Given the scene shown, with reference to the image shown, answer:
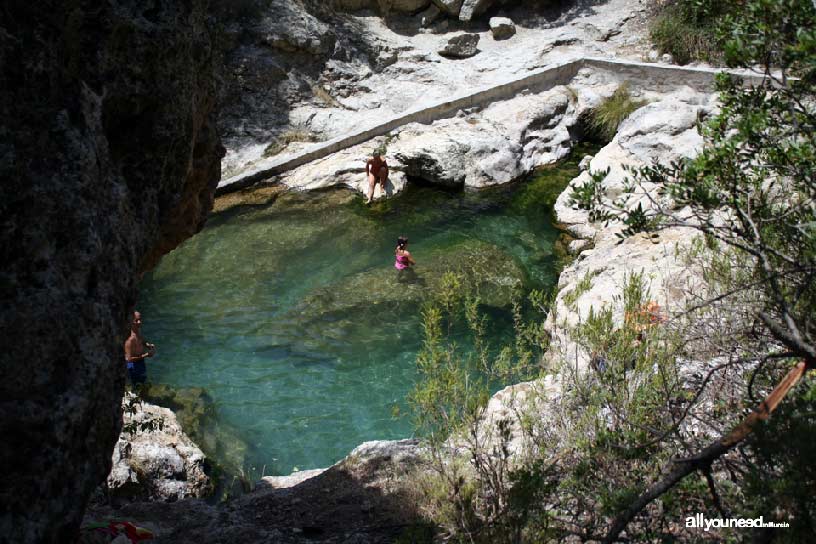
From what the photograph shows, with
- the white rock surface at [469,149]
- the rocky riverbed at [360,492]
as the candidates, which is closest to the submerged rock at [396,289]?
the rocky riverbed at [360,492]

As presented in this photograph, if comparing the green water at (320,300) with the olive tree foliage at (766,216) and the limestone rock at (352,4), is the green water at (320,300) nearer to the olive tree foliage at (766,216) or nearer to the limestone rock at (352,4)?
the olive tree foliage at (766,216)

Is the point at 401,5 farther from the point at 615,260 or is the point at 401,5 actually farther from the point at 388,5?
the point at 615,260

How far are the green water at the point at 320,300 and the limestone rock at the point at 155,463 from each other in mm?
980

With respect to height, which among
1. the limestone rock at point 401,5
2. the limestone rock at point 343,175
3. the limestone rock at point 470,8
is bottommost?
the limestone rock at point 343,175

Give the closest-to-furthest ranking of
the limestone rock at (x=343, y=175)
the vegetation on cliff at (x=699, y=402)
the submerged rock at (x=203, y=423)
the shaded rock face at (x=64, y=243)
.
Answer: the shaded rock face at (x=64, y=243) < the vegetation on cliff at (x=699, y=402) < the submerged rock at (x=203, y=423) < the limestone rock at (x=343, y=175)

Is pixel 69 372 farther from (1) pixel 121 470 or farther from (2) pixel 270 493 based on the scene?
(1) pixel 121 470

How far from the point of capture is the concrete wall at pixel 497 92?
1403cm

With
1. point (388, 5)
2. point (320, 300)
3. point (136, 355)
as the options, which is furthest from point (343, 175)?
point (388, 5)

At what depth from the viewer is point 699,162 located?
3861 mm

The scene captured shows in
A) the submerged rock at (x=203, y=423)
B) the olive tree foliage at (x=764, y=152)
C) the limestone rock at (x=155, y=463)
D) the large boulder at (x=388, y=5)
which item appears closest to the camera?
the olive tree foliage at (x=764, y=152)

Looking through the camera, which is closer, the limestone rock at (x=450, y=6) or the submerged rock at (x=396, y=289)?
the submerged rock at (x=396, y=289)

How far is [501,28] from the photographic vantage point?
1848 cm

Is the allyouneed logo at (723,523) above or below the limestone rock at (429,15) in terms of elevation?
below

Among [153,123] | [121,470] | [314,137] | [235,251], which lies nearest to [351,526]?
[121,470]
